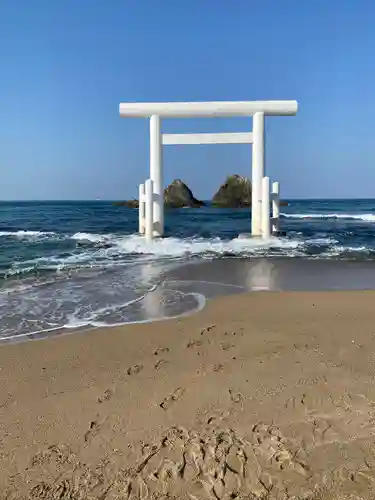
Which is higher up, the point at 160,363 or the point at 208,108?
the point at 208,108

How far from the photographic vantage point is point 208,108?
434 inches

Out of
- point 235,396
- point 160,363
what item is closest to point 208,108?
point 160,363

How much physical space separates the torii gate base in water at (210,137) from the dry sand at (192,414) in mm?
7757

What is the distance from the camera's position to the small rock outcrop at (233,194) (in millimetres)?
44875

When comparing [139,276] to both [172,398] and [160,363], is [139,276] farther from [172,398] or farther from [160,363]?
[172,398]

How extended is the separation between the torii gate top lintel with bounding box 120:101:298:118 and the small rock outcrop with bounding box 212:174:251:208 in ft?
110

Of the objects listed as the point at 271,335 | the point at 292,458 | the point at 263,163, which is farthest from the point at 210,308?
the point at 263,163

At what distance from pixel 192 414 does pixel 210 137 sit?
10.1 metres

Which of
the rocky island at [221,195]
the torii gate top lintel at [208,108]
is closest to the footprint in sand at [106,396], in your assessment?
the torii gate top lintel at [208,108]

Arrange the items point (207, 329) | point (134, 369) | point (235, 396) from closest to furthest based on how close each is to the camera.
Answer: point (235, 396)
point (134, 369)
point (207, 329)

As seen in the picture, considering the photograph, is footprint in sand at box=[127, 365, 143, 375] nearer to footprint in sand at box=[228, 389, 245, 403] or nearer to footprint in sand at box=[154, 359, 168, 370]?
footprint in sand at box=[154, 359, 168, 370]

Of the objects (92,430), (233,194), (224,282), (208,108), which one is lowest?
(92,430)

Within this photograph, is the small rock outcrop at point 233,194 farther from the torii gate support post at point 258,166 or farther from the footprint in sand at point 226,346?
the footprint in sand at point 226,346

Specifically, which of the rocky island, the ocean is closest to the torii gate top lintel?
the ocean
